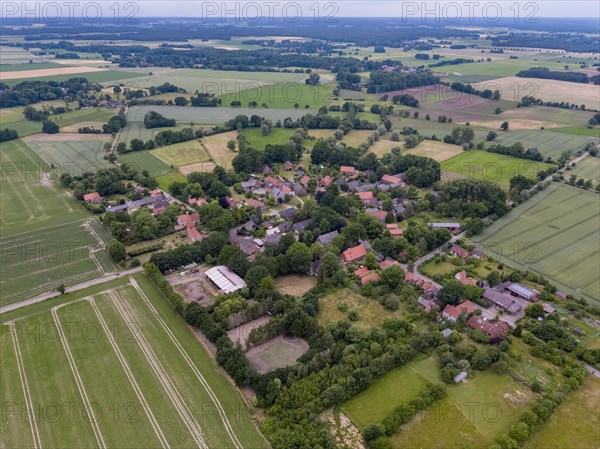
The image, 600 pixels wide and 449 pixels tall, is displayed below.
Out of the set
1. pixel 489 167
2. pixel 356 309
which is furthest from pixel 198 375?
pixel 489 167

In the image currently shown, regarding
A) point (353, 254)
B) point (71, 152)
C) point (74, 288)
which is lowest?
point (74, 288)

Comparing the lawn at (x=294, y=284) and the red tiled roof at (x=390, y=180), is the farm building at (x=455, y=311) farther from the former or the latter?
the red tiled roof at (x=390, y=180)

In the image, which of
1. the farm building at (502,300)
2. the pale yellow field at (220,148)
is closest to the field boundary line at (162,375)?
the farm building at (502,300)

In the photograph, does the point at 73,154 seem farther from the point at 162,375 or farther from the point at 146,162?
the point at 162,375

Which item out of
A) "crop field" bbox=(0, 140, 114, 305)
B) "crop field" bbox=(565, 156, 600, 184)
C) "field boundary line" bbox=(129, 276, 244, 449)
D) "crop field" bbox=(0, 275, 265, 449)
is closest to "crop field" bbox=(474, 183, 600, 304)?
"crop field" bbox=(565, 156, 600, 184)

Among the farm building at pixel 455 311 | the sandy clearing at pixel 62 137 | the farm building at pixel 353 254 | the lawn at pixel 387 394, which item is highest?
the sandy clearing at pixel 62 137
